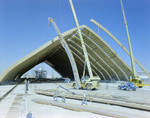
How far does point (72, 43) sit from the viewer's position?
5053 centimetres

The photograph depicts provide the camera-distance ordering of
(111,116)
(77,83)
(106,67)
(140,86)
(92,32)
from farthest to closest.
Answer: (106,67) → (92,32) → (140,86) → (77,83) → (111,116)

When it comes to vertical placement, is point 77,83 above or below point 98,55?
below

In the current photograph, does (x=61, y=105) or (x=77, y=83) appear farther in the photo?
(x=77, y=83)

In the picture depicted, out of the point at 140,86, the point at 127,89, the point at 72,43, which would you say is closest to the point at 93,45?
the point at 72,43

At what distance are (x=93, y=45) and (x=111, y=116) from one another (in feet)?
131

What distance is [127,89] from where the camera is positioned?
2453 centimetres

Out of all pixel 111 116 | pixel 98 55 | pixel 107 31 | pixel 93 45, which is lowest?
pixel 111 116

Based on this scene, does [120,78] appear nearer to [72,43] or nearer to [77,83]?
[72,43]

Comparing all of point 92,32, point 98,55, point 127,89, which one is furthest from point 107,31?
point 127,89

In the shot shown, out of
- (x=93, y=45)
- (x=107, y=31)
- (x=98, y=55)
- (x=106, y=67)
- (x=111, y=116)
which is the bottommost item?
(x=111, y=116)

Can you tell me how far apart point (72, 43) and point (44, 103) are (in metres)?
39.5

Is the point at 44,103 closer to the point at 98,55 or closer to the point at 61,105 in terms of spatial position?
the point at 61,105

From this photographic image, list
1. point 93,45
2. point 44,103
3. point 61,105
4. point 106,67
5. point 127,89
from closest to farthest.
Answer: point 61,105 < point 44,103 < point 127,89 < point 93,45 < point 106,67

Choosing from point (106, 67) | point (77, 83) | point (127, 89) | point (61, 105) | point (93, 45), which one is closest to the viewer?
point (61, 105)
